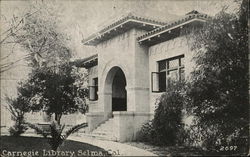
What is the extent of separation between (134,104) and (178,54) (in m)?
2.38

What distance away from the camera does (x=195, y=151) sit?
8578 millimetres

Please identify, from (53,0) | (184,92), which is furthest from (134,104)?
(53,0)

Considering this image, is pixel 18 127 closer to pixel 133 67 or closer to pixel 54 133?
pixel 54 133

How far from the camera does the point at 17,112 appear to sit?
7.73 meters

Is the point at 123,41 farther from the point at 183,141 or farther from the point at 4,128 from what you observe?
the point at 4,128

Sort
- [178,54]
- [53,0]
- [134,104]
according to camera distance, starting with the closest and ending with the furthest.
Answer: [53,0], [178,54], [134,104]

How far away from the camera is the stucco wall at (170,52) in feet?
32.7

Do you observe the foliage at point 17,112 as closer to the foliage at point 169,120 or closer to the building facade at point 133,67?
the building facade at point 133,67

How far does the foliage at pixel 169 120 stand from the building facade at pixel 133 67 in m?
0.66

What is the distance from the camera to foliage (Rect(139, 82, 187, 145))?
31.8ft

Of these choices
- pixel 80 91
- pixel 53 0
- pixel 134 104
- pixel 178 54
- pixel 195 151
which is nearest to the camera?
pixel 53 0

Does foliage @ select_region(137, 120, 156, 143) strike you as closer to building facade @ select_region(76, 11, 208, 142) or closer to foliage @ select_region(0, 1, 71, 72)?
building facade @ select_region(76, 11, 208, 142)

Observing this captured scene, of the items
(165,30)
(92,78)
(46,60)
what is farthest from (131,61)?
(46,60)

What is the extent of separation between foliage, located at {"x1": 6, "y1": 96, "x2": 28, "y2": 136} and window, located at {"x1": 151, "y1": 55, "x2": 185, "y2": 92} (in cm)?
466
